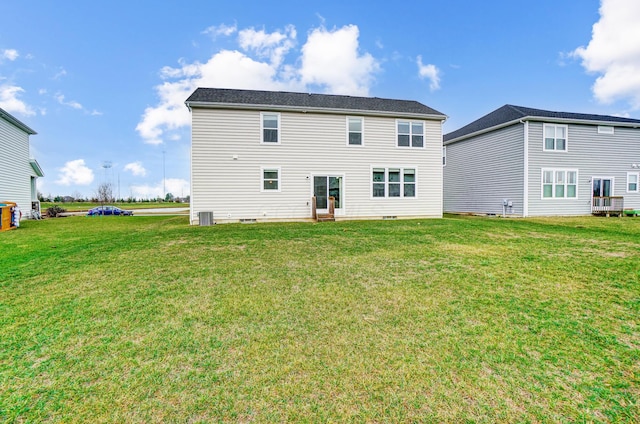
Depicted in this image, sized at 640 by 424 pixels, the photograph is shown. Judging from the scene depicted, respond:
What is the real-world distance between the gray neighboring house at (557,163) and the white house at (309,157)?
4.94m

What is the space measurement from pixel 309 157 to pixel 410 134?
18.8ft

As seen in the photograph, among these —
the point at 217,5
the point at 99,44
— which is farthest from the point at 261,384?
the point at 99,44

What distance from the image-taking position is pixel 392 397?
2275mm

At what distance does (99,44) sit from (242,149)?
10.3 metres

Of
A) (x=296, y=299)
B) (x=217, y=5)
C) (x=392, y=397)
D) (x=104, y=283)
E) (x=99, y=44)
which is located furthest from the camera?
(x=99, y=44)

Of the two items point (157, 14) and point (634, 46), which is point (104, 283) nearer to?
point (157, 14)

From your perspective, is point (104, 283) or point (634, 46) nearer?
point (104, 283)

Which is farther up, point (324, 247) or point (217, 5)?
point (217, 5)

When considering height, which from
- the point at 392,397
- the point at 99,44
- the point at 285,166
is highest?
the point at 99,44

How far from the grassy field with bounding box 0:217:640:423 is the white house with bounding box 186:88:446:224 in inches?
312

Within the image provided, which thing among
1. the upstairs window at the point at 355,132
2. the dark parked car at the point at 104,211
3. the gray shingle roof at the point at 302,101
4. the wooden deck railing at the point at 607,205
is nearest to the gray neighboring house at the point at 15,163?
the dark parked car at the point at 104,211

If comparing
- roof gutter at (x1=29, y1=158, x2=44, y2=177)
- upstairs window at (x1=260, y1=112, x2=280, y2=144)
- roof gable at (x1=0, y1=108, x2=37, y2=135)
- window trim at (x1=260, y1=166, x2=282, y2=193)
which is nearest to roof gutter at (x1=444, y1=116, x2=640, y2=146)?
upstairs window at (x1=260, y1=112, x2=280, y2=144)

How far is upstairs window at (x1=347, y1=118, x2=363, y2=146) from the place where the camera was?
49.0 feet

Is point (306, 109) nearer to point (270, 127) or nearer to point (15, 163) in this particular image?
point (270, 127)
